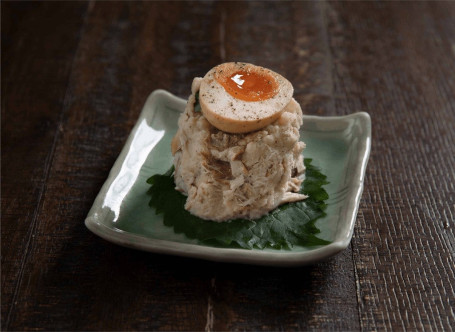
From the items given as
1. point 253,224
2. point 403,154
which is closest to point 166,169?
point 253,224

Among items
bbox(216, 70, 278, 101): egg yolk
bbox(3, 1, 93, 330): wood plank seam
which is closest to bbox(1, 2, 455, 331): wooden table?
bbox(3, 1, 93, 330): wood plank seam

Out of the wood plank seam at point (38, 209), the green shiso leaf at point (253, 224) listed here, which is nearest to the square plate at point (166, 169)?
the green shiso leaf at point (253, 224)

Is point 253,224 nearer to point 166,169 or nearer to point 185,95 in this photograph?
point 166,169

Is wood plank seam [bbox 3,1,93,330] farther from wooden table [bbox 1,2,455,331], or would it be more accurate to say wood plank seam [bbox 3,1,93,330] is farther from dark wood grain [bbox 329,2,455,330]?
dark wood grain [bbox 329,2,455,330]

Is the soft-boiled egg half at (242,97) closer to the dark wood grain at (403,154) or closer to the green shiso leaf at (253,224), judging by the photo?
the green shiso leaf at (253,224)

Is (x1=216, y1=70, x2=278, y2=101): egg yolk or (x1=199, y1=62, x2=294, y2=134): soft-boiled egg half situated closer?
(x1=199, y1=62, x2=294, y2=134): soft-boiled egg half

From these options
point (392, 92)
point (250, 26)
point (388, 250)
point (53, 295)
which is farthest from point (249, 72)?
point (250, 26)

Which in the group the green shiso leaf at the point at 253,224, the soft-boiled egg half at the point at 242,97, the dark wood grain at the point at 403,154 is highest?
the soft-boiled egg half at the point at 242,97
